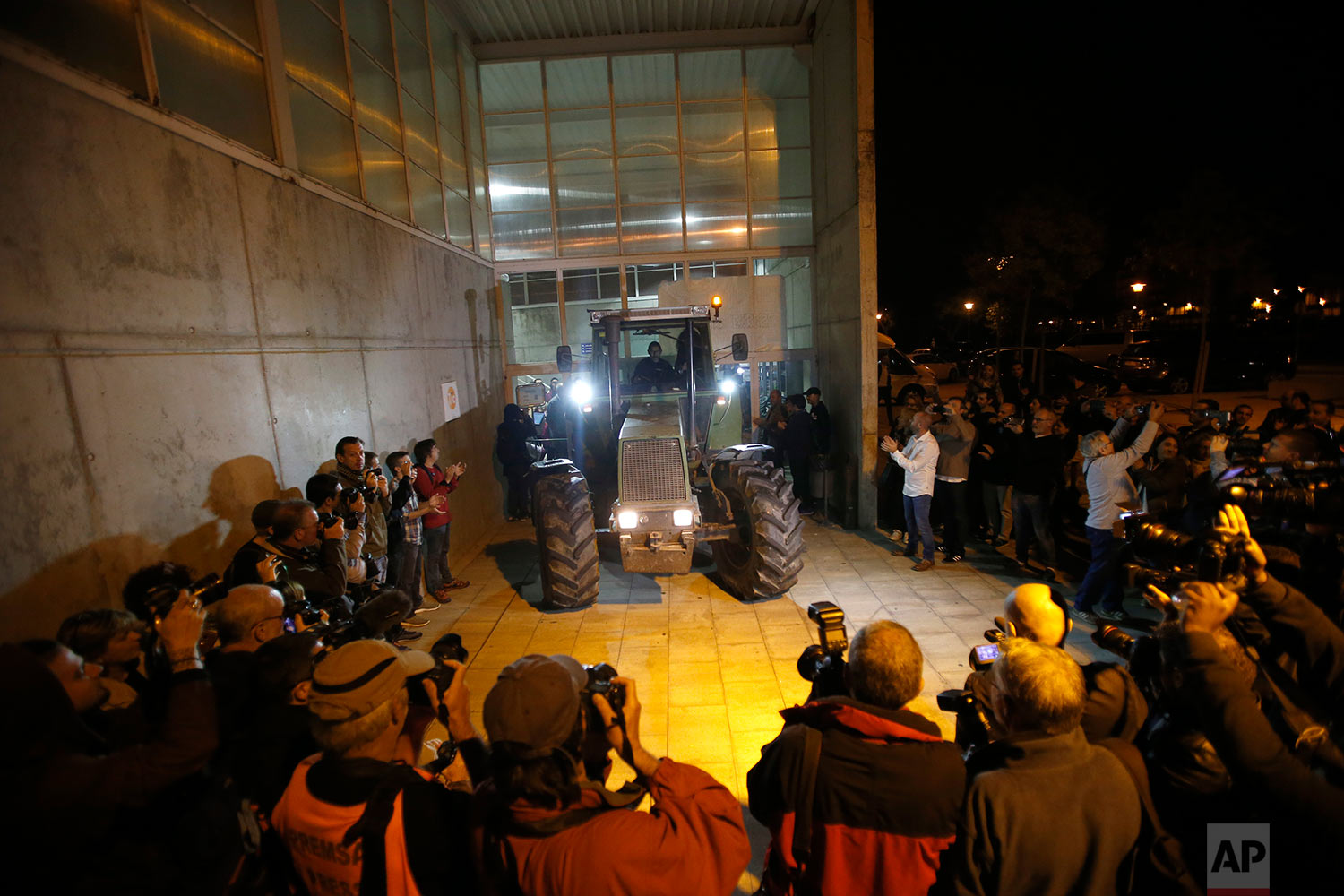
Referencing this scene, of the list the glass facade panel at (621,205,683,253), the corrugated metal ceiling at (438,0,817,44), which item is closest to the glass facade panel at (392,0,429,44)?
the corrugated metal ceiling at (438,0,817,44)

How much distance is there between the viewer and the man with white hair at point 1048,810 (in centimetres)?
162

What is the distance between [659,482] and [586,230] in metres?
6.77

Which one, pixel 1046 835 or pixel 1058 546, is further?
pixel 1058 546

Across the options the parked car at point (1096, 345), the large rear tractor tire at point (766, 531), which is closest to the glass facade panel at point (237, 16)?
the large rear tractor tire at point (766, 531)

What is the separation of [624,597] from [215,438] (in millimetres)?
3625

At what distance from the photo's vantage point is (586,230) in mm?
10898

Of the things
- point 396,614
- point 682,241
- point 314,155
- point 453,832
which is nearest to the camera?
point 453,832

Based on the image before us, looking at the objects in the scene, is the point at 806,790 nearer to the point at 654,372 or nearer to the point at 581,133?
the point at 654,372

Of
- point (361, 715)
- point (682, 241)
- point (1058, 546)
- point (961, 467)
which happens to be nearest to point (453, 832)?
point (361, 715)

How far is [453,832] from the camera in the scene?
159 centimetres

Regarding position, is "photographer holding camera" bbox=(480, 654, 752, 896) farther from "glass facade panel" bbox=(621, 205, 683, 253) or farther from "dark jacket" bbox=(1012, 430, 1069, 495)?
"glass facade panel" bbox=(621, 205, 683, 253)

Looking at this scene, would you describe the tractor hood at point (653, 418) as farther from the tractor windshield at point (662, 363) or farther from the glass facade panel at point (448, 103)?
the glass facade panel at point (448, 103)

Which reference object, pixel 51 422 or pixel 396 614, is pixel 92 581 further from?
pixel 396 614

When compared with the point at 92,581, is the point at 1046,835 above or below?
below
